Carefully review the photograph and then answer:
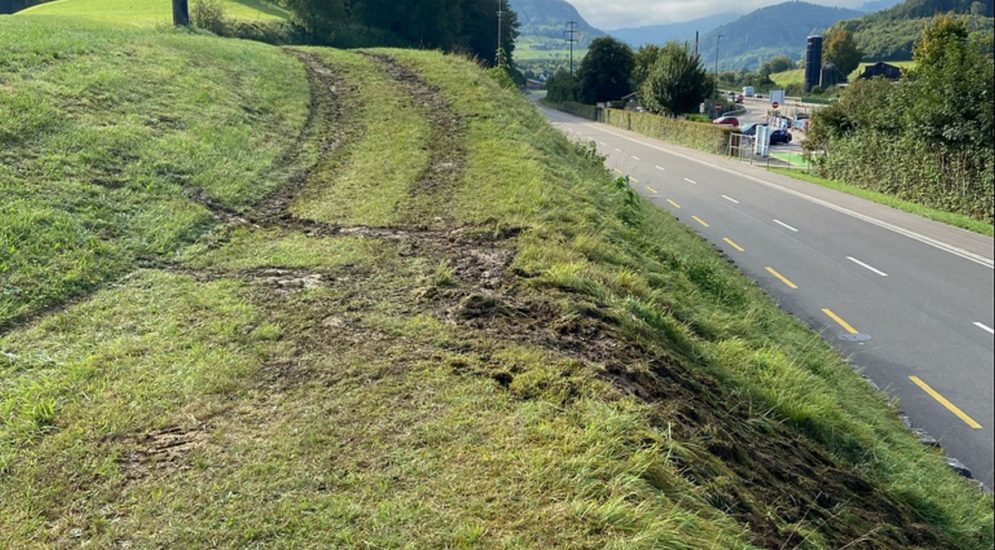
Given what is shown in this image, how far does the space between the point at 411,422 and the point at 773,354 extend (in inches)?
208

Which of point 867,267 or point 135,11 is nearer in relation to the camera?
point 867,267

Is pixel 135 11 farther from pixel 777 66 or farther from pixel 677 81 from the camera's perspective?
pixel 777 66

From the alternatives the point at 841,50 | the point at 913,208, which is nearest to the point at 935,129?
the point at 913,208

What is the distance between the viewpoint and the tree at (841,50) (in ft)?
239

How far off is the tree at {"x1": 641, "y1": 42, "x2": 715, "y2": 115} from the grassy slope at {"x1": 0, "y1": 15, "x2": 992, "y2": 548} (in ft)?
152

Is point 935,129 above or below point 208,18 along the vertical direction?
below

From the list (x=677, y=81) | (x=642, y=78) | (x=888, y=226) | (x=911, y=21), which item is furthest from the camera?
(x=642, y=78)

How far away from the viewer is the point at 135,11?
36.3 meters

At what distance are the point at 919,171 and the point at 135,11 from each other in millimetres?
39229

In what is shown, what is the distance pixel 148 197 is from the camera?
26.0 ft

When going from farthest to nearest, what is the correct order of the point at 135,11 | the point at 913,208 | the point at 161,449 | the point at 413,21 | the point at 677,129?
the point at 413,21, the point at 677,129, the point at 135,11, the point at 913,208, the point at 161,449

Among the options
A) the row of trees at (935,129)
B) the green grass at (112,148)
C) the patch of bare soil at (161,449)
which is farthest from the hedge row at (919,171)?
the patch of bare soil at (161,449)

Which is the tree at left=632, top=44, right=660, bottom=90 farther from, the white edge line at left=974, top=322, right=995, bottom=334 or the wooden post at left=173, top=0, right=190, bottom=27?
the white edge line at left=974, top=322, right=995, bottom=334

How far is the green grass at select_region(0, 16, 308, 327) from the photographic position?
6094 mm
